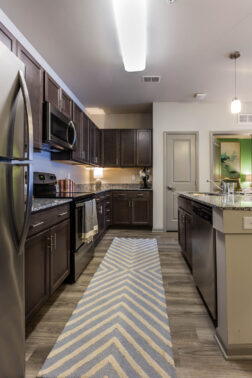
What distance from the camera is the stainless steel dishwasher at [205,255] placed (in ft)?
5.11

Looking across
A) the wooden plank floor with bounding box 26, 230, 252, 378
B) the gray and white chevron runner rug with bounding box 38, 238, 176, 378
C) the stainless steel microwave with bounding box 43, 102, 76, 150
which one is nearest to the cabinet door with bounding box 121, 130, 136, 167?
the stainless steel microwave with bounding box 43, 102, 76, 150

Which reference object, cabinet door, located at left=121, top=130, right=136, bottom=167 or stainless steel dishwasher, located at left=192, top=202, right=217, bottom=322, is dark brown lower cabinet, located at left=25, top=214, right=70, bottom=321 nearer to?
stainless steel dishwasher, located at left=192, top=202, right=217, bottom=322

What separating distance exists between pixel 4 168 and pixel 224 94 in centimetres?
459

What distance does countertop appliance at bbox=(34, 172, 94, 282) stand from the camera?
2297mm

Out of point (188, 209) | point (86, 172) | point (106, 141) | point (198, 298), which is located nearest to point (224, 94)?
point (106, 141)

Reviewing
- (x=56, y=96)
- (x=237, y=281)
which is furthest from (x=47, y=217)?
(x=56, y=96)

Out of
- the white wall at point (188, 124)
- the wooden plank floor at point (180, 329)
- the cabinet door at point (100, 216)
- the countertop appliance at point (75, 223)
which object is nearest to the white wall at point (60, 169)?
the countertop appliance at point (75, 223)

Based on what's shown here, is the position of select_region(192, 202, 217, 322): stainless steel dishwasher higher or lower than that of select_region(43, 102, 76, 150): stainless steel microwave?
lower

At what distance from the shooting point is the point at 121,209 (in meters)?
4.88

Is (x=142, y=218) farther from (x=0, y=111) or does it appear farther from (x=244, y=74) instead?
(x=0, y=111)

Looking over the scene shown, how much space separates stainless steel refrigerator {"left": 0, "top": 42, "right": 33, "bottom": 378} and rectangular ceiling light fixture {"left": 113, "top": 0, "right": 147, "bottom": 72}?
134 centimetres

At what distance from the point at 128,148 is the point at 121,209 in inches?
58.2

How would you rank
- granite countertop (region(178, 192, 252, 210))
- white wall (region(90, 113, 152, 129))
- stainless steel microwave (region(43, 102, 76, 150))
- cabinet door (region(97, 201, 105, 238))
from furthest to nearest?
white wall (region(90, 113, 152, 129)) < cabinet door (region(97, 201, 105, 238)) < stainless steel microwave (region(43, 102, 76, 150)) < granite countertop (region(178, 192, 252, 210))

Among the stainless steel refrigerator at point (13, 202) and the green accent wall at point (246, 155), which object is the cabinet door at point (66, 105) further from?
the green accent wall at point (246, 155)
